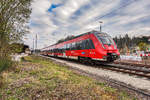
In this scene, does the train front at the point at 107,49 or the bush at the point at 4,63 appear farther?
the train front at the point at 107,49

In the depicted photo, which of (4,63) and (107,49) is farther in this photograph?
(107,49)

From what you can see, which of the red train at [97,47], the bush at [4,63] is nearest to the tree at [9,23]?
the bush at [4,63]

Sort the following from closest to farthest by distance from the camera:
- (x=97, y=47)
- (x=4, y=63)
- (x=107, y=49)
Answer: (x=4, y=63) → (x=107, y=49) → (x=97, y=47)

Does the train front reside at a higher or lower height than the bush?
higher

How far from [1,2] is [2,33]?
68.3 inches

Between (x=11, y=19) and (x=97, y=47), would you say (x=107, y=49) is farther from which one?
(x=11, y=19)

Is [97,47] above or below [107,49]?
above

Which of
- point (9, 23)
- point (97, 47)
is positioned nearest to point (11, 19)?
point (9, 23)

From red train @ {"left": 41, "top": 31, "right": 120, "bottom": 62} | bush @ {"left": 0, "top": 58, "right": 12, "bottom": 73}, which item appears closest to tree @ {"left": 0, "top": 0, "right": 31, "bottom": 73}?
bush @ {"left": 0, "top": 58, "right": 12, "bottom": 73}

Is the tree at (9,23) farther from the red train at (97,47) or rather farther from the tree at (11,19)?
the red train at (97,47)

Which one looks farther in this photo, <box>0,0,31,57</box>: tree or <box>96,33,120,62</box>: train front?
<box>96,33,120,62</box>: train front

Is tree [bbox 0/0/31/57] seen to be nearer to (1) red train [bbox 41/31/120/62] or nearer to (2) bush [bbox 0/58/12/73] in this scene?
(2) bush [bbox 0/58/12/73]

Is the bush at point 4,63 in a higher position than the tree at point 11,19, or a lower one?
lower

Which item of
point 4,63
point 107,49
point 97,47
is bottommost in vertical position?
point 4,63
